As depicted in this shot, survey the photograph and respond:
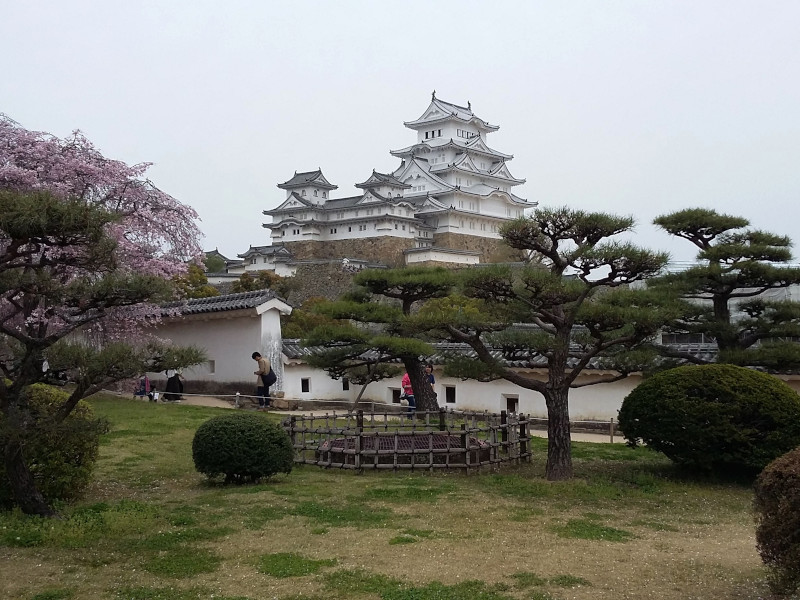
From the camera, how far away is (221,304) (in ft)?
64.6

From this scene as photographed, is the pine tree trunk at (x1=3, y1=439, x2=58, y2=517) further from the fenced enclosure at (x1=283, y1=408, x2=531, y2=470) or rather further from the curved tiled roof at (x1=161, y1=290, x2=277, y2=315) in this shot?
the curved tiled roof at (x1=161, y1=290, x2=277, y2=315)

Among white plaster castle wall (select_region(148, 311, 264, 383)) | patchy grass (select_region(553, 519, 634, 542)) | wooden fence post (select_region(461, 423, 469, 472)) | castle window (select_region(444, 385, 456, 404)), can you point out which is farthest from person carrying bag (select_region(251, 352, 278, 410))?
patchy grass (select_region(553, 519, 634, 542))

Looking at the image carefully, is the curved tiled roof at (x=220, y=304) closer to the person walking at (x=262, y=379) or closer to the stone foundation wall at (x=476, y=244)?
the person walking at (x=262, y=379)

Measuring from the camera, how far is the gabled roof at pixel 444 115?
57.7 m

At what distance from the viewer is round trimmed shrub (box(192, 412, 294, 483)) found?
9375mm

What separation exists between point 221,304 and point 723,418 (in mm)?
13289

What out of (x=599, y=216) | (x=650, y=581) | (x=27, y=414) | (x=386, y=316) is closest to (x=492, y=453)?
(x=386, y=316)

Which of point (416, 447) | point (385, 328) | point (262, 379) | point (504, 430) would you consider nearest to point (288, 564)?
point (416, 447)

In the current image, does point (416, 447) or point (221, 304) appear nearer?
point (416, 447)

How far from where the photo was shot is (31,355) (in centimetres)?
704

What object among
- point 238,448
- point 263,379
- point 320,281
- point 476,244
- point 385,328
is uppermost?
point 476,244

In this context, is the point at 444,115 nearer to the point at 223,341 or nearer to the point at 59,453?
the point at 223,341

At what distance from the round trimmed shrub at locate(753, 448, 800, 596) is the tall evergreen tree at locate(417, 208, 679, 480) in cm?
414

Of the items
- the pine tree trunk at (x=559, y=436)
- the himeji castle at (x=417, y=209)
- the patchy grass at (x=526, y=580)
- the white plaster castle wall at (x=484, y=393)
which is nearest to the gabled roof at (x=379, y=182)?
the himeji castle at (x=417, y=209)
